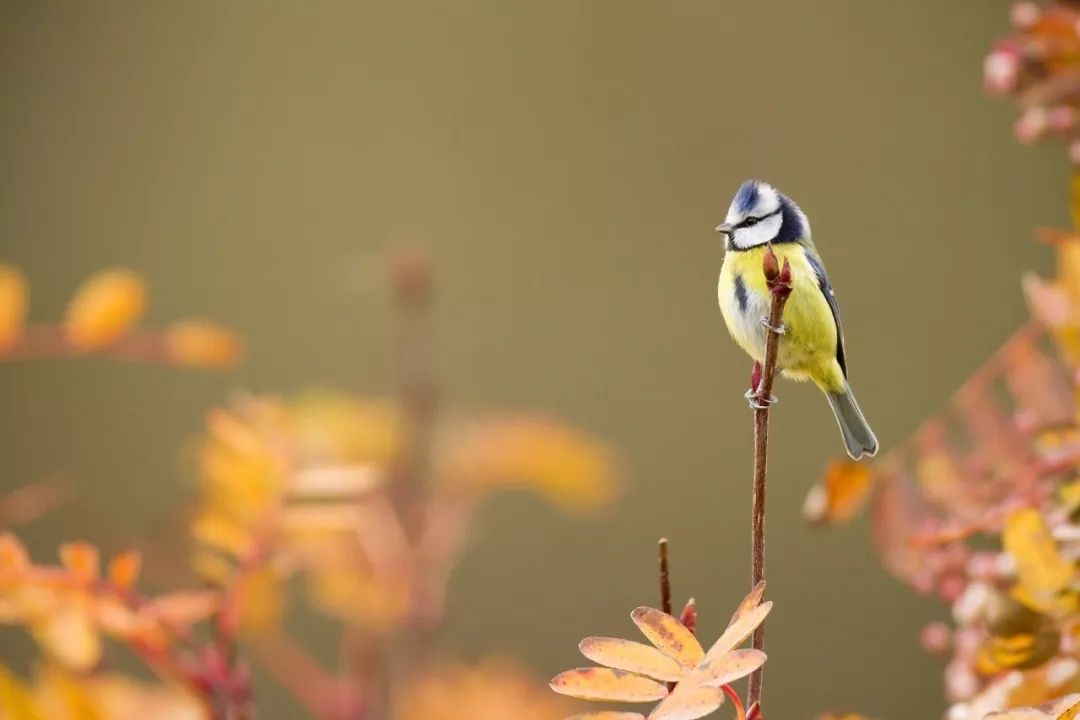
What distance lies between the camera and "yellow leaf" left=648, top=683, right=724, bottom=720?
0.25 metres

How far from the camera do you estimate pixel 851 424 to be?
49cm

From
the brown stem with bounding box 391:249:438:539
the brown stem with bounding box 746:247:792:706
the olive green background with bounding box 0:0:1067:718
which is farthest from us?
the olive green background with bounding box 0:0:1067:718

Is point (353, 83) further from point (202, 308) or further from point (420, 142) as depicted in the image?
point (202, 308)

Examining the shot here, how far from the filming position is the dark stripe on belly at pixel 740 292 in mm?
485

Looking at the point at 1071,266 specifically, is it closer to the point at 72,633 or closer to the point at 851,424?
the point at 851,424

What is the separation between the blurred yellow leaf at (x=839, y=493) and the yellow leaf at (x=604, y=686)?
0.50ft

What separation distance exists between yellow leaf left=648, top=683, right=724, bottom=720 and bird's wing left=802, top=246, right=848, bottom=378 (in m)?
0.23

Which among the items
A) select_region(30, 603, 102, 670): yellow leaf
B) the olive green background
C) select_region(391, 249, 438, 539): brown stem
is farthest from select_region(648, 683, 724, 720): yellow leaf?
the olive green background

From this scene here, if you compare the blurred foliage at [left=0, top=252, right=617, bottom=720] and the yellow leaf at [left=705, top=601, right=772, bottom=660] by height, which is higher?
the blurred foliage at [left=0, top=252, right=617, bottom=720]

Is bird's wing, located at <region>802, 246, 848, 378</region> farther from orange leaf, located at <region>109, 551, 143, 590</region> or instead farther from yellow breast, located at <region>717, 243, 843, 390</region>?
orange leaf, located at <region>109, 551, 143, 590</region>

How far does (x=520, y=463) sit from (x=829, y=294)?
10.2 inches

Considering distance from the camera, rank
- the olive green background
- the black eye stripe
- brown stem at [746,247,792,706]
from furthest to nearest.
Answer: the olive green background, the black eye stripe, brown stem at [746,247,792,706]

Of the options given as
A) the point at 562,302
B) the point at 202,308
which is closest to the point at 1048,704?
the point at 562,302

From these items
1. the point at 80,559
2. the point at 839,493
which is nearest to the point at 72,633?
the point at 80,559
